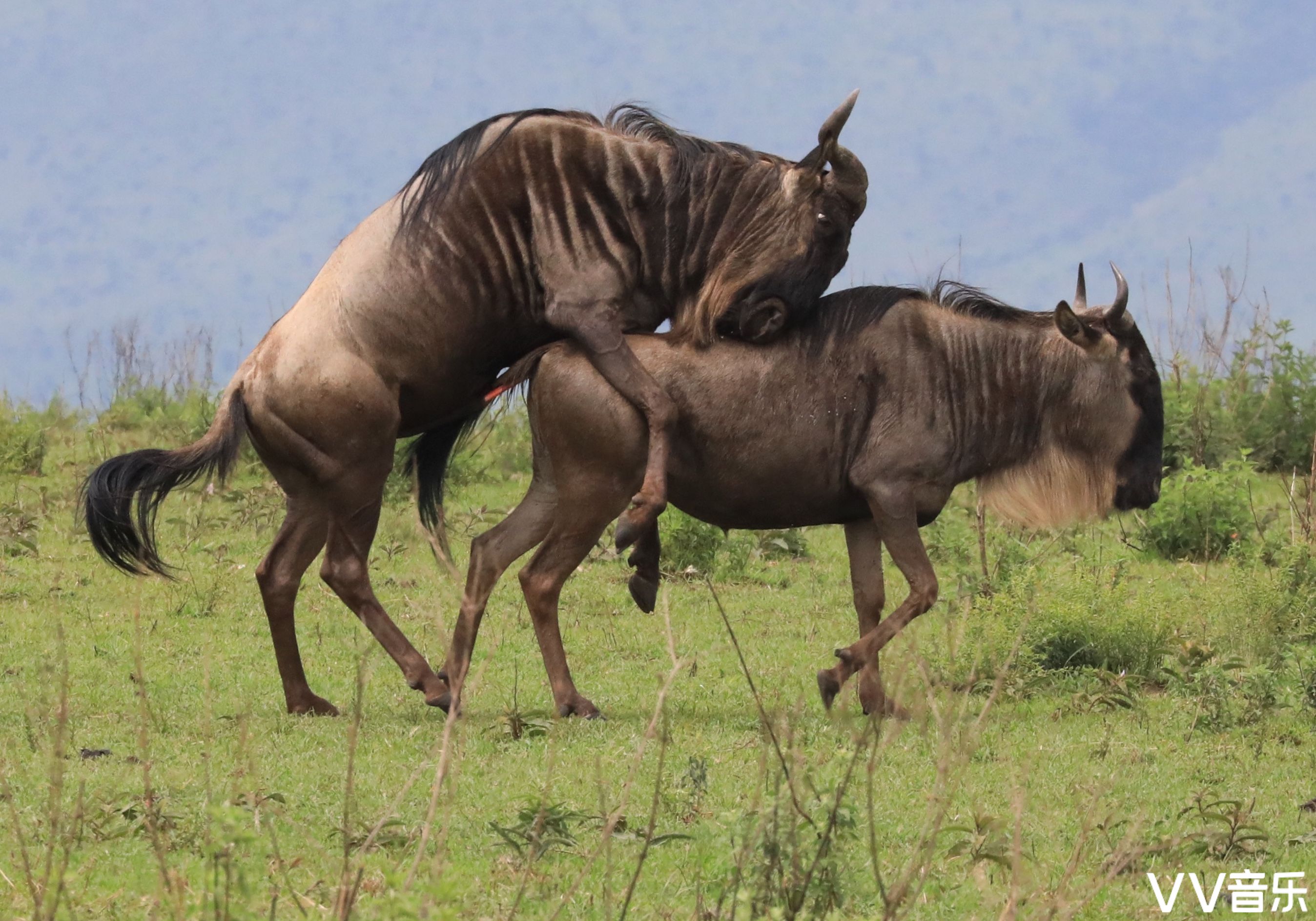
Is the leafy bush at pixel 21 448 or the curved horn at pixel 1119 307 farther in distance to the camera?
the leafy bush at pixel 21 448

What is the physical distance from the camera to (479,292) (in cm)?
700

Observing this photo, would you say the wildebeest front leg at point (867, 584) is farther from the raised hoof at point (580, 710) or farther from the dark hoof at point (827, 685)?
the raised hoof at point (580, 710)

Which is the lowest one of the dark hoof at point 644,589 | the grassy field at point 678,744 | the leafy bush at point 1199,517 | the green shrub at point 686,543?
the grassy field at point 678,744

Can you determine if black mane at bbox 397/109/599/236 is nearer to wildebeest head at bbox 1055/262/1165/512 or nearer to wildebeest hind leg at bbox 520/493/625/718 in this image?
wildebeest hind leg at bbox 520/493/625/718

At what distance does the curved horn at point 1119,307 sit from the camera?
6.88 m

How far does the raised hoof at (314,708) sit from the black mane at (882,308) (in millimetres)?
2463

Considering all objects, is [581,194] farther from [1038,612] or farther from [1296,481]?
[1296,481]

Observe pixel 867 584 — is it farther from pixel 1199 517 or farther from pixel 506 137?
pixel 1199 517

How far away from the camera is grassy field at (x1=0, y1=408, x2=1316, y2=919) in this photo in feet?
12.6

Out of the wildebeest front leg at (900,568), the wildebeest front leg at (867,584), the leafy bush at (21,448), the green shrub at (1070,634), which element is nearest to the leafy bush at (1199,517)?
the green shrub at (1070,634)

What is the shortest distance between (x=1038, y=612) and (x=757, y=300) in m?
2.01

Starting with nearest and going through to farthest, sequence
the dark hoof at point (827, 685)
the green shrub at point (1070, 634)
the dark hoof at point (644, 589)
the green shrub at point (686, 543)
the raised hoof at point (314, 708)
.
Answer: the dark hoof at point (827, 685) < the raised hoof at point (314, 708) < the dark hoof at point (644, 589) < the green shrub at point (1070, 634) < the green shrub at point (686, 543)

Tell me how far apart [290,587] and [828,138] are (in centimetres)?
286

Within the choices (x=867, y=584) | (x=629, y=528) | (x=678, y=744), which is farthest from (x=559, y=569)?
(x=867, y=584)
